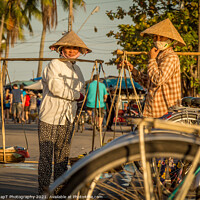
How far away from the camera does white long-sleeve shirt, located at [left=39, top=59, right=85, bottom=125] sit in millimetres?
4930

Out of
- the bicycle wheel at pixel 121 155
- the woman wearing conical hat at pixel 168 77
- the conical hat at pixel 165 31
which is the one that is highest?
the conical hat at pixel 165 31

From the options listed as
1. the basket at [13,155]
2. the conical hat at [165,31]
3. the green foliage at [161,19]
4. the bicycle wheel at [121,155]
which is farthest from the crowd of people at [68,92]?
the green foliage at [161,19]

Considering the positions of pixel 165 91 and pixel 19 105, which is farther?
pixel 19 105

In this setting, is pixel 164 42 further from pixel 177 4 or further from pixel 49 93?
pixel 177 4

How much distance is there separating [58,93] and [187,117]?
150 cm

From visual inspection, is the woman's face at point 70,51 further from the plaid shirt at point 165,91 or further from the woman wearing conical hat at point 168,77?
the plaid shirt at point 165,91

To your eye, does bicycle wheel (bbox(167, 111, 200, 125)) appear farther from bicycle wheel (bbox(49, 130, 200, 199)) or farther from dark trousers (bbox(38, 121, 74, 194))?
bicycle wheel (bbox(49, 130, 200, 199))

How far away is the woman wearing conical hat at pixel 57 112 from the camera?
16.2ft

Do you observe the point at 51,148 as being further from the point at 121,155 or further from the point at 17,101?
the point at 17,101

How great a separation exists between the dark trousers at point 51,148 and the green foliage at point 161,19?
1385 centimetres

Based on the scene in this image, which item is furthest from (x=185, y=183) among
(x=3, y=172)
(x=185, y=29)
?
(x=185, y=29)

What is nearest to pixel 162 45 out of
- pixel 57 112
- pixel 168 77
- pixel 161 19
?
pixel 168 77

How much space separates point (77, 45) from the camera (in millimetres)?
5055

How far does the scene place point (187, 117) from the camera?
5367 mm
